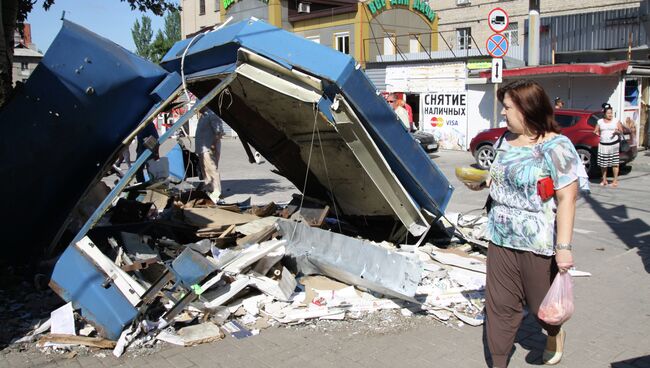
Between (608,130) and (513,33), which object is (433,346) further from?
(513,33)

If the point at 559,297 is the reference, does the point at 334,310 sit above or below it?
below

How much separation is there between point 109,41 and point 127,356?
257cm

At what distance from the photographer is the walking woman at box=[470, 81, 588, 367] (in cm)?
328

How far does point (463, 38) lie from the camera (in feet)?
108

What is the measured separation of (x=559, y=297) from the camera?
10.9 ft

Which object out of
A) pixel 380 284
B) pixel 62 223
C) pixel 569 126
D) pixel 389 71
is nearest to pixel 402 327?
pixel 380 284

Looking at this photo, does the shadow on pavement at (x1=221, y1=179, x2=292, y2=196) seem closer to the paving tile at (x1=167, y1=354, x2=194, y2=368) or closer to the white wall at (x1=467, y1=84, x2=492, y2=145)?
the paving tile at (x1=167, y1=354, x2=194, y2=368)

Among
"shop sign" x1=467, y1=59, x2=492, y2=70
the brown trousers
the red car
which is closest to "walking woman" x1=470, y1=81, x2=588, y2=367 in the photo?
the brown trousers

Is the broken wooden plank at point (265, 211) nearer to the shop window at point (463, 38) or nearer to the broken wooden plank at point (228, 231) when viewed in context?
the broken wooden plank at point (228, 231)

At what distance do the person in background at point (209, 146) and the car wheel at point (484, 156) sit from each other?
836cm

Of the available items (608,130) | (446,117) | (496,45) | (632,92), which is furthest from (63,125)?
(446,117)

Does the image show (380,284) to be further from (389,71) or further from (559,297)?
(389,71)

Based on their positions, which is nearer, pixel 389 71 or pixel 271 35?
pixel 271 35

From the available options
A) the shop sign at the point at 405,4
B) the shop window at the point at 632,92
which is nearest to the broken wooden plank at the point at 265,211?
the shop window at the point at 632,92
